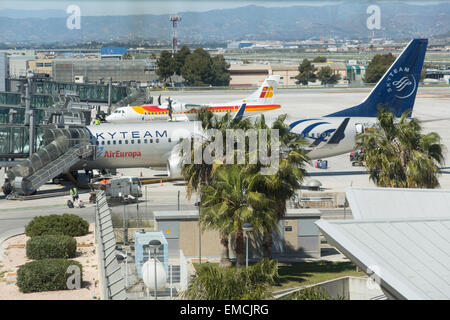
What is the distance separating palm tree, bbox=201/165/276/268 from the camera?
98.0ft

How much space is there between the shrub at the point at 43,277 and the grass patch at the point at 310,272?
357 inches

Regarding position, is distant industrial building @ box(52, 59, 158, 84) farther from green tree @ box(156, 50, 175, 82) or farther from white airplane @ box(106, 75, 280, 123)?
white airplane @ box(106, 75, 280, 123)

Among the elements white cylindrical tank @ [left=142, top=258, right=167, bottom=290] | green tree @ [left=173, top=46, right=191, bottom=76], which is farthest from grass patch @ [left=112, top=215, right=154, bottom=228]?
green tree @ [left=173, top=46, right=191, bottom=76]

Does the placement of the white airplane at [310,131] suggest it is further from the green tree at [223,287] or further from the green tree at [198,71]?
the green tree at [198,71]

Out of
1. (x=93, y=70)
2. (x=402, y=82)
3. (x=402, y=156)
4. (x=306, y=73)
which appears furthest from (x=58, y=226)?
(x=306, y=73)

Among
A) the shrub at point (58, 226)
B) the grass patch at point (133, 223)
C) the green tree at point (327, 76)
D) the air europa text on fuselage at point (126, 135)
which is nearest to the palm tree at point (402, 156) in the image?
the grass patch at point (133, 223)

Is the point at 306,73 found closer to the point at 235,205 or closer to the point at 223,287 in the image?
the point at 235,205

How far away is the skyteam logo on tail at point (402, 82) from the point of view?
59.1 m

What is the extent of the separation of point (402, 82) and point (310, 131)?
32.5 feet

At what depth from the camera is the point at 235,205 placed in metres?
30.3

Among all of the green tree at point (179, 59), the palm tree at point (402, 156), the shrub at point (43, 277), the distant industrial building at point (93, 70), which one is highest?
the green tree at point (179, 59)
